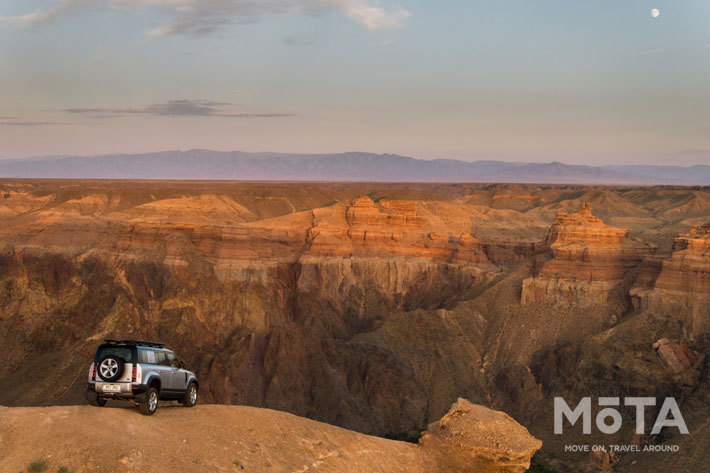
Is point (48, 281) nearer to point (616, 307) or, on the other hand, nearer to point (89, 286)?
point (89, 286)

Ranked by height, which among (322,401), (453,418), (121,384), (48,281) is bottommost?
(322,401)

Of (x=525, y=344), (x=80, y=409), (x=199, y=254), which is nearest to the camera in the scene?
(x=80, y=409)

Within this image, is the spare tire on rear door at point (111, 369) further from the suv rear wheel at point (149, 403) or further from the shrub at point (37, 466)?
the shrub at point (37, 466)

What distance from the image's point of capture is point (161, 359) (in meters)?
23.0

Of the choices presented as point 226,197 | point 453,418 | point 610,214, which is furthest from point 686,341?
point 610,214

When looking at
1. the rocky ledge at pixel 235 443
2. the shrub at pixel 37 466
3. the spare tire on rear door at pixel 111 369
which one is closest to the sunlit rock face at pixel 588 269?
the rocky ledge at pixel 235 443

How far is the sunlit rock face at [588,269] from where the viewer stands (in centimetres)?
6762

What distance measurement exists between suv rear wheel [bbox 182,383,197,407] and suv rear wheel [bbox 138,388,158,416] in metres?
2.23

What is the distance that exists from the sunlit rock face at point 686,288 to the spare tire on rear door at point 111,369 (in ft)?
167

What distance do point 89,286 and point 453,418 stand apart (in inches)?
2174

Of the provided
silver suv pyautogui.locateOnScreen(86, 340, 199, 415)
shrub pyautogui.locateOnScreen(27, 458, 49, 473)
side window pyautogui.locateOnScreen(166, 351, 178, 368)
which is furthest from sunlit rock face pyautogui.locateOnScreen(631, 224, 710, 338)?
shrub pyautogui.locateOnScreen(27, 458, 49, 473)

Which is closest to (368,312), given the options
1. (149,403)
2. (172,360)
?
(172,360)

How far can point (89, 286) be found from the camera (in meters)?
72.0

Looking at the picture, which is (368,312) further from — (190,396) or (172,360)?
(172,360)
